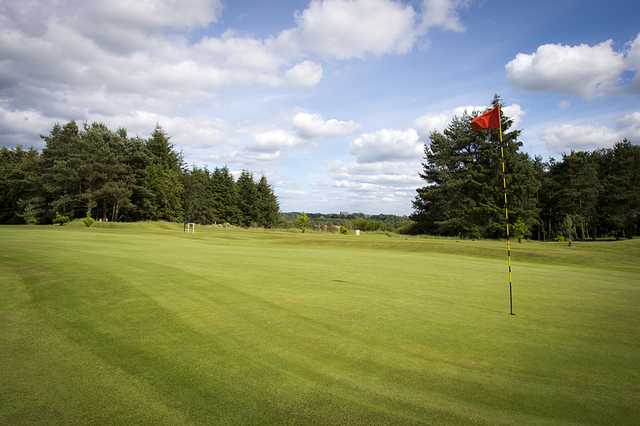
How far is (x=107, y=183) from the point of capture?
66.8m

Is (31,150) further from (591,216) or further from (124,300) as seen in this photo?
(591,216)

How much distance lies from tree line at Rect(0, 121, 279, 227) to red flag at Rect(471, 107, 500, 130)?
63.5 m

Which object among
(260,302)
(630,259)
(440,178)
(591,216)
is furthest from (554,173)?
(260,302)

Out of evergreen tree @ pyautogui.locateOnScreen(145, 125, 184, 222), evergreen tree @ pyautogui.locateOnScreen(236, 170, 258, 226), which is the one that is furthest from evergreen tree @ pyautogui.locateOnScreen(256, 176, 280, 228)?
evergreen tree @ pyautogui.locateOnScreen(145, 125, 184, 222)

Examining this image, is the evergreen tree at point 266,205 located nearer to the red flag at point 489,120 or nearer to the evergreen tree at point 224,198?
the evergreen tree at point 224,198

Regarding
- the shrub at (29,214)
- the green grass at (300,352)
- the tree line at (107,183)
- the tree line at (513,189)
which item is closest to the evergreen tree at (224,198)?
the tree line at (107,183)

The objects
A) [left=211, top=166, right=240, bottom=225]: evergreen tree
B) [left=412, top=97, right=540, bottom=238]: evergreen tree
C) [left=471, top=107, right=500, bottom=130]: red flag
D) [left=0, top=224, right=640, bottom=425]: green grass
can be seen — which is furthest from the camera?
[left=211, top=166, right=240, bottom=225]: evergreen tree

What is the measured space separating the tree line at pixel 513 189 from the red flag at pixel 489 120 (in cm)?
5131

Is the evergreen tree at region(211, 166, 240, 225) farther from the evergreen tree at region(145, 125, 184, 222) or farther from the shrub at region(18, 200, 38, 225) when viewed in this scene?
the shrub at region(18, 200, 38, 225)

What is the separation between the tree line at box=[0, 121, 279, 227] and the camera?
222 feet

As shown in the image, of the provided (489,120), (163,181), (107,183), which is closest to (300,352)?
(489,120)

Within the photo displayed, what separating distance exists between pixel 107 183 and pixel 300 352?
7175 centimetres

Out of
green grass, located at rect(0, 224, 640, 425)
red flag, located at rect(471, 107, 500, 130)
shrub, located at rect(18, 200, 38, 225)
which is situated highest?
red flag, located at rect(471, 107, 500, 130)

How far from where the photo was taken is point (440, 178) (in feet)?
226
